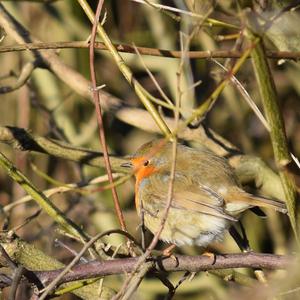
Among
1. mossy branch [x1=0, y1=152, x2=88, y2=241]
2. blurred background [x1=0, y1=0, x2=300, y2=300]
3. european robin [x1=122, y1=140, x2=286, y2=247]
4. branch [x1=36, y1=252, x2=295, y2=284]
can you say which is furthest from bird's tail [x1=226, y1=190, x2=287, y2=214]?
blurred background [x1=0, y1=0, x2=300, y2=300]

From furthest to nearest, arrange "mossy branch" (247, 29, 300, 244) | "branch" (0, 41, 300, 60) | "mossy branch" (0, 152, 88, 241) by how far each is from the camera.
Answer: "mossy branch" (0, 152, 88, 241), "branch" (0, 41, 300, 60), "mossy branch" (247, 29, 300, 244)

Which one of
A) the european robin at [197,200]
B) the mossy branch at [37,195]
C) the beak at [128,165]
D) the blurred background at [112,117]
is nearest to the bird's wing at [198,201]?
the european robin at [197,200]

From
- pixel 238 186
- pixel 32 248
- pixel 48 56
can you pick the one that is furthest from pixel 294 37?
pixel 32 248

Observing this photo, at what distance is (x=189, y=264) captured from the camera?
10.3ft

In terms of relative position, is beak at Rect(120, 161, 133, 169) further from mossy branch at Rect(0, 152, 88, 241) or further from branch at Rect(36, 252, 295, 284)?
branch at Rect(36, 252, 295, 284)

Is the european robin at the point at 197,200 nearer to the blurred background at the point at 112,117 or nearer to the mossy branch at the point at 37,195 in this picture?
the mossy branch at the point at 37,195

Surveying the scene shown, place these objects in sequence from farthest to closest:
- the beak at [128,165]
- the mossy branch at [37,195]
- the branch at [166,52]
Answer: the beak at [128,165]
the mossy branch at [37,195]
the branch at [166,52]

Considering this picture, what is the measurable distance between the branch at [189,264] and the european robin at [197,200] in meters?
0.70

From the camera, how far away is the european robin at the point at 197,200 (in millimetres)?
3941

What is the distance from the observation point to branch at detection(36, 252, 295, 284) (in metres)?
2.77

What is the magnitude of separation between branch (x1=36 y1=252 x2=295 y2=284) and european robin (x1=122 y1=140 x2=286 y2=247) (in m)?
0.70

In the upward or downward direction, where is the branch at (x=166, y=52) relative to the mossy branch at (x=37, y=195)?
upward

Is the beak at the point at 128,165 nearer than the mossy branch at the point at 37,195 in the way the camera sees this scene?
No

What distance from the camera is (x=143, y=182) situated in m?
4.25
